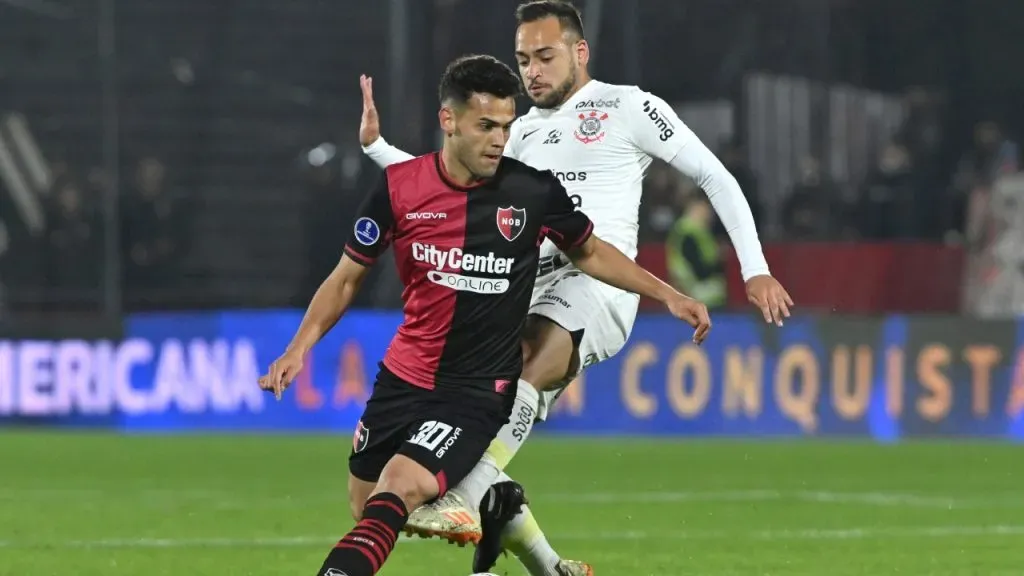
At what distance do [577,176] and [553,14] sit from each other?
1.93 ft

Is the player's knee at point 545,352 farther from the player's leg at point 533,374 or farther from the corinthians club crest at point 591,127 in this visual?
the corinthians club crest at point 591,127

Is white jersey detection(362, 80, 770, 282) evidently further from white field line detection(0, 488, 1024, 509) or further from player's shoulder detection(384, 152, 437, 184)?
white field line detection(0, 488, 1024, 509)

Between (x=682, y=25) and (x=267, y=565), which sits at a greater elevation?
(x=682, y=25)

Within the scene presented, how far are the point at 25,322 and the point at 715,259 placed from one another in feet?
18.4

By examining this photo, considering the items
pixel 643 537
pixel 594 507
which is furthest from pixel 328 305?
pixel 594 507

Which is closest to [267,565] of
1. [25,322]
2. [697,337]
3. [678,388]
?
[697,337]

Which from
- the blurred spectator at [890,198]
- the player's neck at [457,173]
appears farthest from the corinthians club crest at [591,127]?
the blurred spectator at [890,198]

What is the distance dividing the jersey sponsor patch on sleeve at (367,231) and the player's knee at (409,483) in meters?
0.72

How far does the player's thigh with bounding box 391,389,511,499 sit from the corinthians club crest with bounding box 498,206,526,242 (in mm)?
501

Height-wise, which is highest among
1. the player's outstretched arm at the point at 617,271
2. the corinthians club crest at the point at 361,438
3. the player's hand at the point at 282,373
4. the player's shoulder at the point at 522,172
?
the player's shoulder at the point at 522,172

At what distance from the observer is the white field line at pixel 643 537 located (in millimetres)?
8914

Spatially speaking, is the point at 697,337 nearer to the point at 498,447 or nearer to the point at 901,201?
the point at 498,447

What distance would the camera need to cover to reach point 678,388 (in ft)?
51.5

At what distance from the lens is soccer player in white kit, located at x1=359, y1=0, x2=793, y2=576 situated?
7.12 metres
